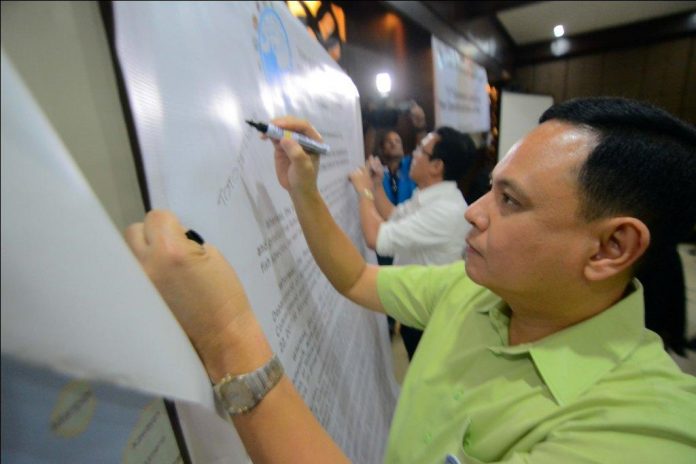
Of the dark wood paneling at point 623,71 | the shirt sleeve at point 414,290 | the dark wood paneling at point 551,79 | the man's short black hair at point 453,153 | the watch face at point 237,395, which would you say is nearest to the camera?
the watch face at point 237,395

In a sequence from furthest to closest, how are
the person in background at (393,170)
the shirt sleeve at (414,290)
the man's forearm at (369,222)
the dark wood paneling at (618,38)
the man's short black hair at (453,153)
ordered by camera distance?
the dark wood paneling at (618,38) → the person in background at (393,170) → the man's short black hair at (453,153) → the man's forearm at (369,222) → the shirt sleeve at (414,290)

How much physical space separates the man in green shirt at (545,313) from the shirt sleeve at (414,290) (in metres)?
0.16

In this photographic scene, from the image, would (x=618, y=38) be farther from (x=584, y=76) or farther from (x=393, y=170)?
(x=393, y=170)

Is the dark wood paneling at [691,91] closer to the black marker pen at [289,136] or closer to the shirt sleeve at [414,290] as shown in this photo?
the shirt sleeve at [414,290]

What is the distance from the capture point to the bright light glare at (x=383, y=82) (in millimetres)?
2023

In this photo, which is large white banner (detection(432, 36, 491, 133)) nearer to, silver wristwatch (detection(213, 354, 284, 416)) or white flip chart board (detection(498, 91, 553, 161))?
white flip chart board (detection(498, 91, 553, 161))

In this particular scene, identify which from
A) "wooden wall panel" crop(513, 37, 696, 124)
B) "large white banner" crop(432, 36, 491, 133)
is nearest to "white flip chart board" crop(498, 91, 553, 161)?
"large white banner" crop(432, 36, 491, 133)

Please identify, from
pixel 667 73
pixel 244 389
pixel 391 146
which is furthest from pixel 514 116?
pixel 244 389

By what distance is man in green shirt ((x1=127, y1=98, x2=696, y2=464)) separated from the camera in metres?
0.32

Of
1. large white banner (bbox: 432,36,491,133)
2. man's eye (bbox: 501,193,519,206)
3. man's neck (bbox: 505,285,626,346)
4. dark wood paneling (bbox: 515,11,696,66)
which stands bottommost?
man's neck (bbox: 505,285,626,346)

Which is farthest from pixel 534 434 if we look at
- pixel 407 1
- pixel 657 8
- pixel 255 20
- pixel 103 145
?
pixel 657 8

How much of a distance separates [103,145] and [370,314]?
898mm

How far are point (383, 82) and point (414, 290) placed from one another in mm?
1625

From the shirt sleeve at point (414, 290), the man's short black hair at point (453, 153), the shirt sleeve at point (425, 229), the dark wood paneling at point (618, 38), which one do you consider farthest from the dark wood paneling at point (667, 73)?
Result: the shirt sleeve at point (414, 290)
